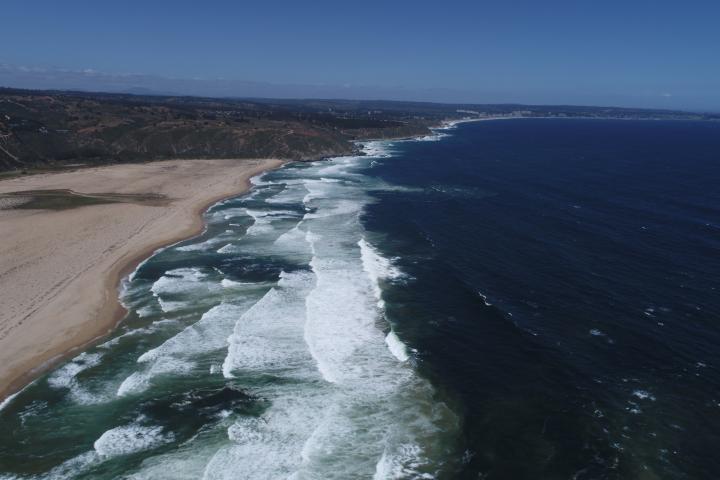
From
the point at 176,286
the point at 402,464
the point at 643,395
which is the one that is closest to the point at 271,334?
the point at 176,286

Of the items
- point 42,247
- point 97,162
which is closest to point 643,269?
point 42,247

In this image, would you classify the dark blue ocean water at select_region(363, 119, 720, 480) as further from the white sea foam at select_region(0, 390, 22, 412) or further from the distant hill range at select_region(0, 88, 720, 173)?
the distant hill range at select_region(0, 88, 720, 173)

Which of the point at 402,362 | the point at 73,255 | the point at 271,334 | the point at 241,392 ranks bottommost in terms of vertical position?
the point at 241,392

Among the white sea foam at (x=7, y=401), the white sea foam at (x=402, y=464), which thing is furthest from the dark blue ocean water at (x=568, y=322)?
the white sea foam at (x=7, y=401)

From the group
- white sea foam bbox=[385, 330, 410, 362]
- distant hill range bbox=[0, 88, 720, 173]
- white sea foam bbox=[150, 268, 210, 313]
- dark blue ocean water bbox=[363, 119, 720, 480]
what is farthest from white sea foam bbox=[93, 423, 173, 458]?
distant hill range bbox=[0, 88, 720, 173]

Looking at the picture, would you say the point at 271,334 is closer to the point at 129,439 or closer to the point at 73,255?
the point at 129,439

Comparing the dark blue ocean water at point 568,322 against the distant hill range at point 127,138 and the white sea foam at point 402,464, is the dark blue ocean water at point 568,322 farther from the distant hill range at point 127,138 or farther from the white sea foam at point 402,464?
the distant hill range at point 127,138

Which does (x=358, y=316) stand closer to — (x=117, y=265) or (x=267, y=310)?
(x=267, y=310)
